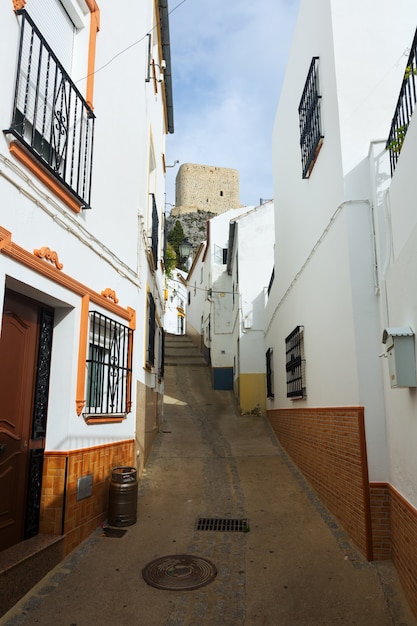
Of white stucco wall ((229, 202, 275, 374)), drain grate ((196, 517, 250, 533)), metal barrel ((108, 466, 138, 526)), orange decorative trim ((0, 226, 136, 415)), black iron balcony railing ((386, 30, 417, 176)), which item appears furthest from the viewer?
white stucco wall ((229, 202, 275, 374))

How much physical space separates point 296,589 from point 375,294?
114 inches

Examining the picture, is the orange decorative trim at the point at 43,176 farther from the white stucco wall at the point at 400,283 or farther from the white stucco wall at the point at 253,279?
the white stucco wall at the point at 253,279

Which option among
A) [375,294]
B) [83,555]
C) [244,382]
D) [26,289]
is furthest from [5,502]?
[244,382]

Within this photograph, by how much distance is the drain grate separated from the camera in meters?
5.55

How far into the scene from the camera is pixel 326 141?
6.07 m

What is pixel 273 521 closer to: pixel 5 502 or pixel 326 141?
pixel 5 502

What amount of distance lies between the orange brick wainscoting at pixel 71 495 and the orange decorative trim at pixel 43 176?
2425 mm

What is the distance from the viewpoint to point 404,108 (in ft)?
14.5

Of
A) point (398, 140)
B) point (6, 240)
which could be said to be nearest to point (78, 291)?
point (6, 240)

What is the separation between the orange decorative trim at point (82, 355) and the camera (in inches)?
191

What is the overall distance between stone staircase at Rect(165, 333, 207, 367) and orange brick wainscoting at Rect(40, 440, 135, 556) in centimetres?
1555

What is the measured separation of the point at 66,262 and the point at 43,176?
34.2 inches

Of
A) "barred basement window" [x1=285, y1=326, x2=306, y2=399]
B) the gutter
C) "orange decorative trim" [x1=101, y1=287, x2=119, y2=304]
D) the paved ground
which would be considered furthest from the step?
the gutter

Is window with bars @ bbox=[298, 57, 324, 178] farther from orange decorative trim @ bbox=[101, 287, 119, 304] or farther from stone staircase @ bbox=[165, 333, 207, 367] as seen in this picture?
stone staircase @ bbox=[165, 333, 207, 367]
